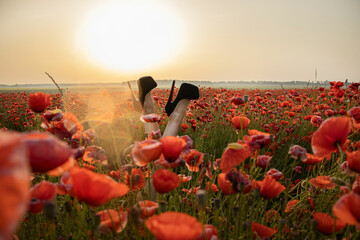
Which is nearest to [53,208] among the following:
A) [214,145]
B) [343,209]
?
[343,209]

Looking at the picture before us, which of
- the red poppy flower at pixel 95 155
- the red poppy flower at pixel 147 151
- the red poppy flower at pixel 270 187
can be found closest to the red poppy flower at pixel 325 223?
the red poppy flower at pixel 270 187

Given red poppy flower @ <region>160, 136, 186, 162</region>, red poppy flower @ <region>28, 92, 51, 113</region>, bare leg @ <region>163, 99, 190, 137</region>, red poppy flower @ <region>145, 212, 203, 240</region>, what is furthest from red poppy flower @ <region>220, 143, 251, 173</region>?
bare leg @ <region>163, 99, 190, 137</region>

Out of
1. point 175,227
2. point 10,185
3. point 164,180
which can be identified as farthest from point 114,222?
point 10,185

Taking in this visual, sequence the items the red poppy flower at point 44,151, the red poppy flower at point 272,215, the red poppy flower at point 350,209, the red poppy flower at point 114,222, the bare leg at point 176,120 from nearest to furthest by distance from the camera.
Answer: the red poppy flower at point 44,151 → the red poppy flower at point 350,209 → the red poppy flower at point 114,222 → the red poppy flower at point 272,215 → the bare leg at point 176,120

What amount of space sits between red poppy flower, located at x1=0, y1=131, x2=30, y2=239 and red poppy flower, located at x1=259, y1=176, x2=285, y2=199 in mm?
855

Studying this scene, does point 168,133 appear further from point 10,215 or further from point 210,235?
point 10,215

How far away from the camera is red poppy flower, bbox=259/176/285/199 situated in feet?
2.97

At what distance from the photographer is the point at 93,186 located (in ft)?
1.71

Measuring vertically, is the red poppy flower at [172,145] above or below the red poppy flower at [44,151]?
below

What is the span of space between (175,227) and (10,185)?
256 mm

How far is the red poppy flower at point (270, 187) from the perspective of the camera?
91cm

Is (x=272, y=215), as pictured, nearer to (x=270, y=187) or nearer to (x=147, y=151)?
(x=270, y=187)

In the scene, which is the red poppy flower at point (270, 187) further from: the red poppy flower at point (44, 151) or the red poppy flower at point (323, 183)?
the red poppy flower at point (44, 151)

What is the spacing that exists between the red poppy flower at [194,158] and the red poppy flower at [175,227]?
61 cm
